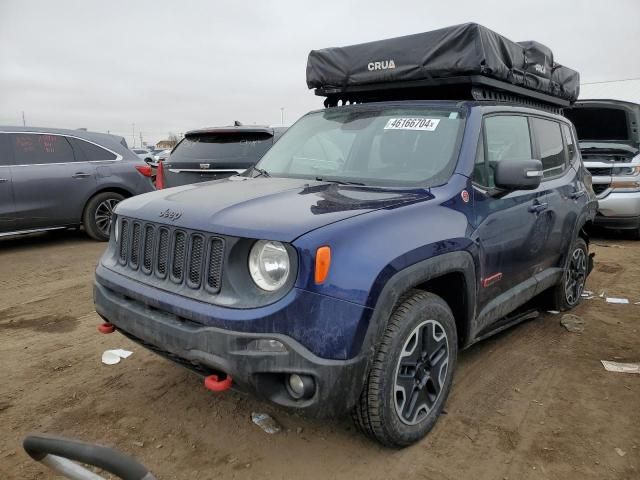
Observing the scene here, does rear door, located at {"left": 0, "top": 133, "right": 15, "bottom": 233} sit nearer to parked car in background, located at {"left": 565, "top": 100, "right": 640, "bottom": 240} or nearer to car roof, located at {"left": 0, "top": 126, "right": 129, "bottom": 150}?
car roof, located at {"left": 0, "top": 126, "right": 129, "bottom": 150}

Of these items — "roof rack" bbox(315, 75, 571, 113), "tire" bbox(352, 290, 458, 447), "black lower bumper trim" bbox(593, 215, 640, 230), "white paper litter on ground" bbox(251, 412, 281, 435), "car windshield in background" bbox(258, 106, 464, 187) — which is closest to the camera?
"tire" bbox(352, 290, 458, 447)

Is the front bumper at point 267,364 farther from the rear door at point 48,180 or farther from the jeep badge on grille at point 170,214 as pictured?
the rear door at point 48,180

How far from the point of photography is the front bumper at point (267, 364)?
211cm

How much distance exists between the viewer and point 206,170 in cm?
648

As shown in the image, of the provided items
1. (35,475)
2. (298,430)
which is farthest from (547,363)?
(35,475)

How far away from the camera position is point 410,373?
8.43ft

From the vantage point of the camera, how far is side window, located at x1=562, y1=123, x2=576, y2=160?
180 inches

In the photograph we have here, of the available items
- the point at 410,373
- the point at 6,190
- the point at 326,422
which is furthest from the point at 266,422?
the point at 6,190

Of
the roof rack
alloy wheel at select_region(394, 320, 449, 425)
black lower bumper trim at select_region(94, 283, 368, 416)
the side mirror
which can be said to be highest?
the roof rack

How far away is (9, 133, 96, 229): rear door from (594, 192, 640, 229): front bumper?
798 centimetres

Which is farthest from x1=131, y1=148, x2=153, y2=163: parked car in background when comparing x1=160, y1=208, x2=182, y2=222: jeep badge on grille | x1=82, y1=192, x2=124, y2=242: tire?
x1=160, y1=208, x2=182, y2=222: jeep badge on grille

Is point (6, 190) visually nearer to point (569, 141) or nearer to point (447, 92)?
point (447, 92)

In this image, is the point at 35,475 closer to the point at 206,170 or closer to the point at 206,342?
the point at 206,342

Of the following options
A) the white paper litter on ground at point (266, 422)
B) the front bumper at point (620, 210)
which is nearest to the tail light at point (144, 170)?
the white paper litter on ground at point (266, 422)
